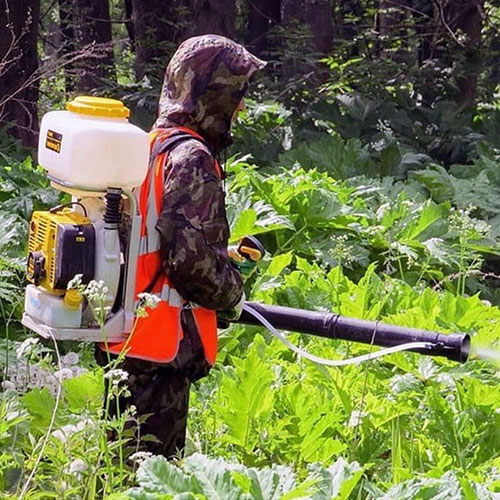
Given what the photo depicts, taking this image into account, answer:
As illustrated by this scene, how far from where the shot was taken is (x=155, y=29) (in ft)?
44.3

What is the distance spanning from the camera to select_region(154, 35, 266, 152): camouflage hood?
3867 mm

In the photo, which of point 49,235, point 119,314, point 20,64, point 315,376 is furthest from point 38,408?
point 20,64

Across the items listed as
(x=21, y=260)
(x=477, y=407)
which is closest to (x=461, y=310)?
(x=477, y=407)

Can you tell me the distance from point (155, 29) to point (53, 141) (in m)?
10.2

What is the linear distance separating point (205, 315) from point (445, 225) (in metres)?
4.28

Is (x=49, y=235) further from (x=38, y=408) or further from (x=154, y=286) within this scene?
(x=38, y=408)

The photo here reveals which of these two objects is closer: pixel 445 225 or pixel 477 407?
pixel 477 407

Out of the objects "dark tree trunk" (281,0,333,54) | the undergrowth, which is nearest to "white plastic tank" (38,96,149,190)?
the undergrowth

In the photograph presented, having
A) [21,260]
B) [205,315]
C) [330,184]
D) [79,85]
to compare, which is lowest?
[79,85]

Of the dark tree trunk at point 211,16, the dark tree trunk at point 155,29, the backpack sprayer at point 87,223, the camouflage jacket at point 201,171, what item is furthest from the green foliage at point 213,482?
the dark tree trunk at point 211,16

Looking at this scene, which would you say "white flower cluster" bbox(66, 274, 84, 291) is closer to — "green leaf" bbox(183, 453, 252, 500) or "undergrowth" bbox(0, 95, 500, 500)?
"undergrowth" bbox(0, 95, 500, 500)

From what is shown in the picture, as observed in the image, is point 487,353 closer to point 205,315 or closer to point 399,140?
point 205,315

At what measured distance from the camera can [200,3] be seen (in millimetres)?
14195

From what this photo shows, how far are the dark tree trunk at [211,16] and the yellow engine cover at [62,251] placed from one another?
10.7m
